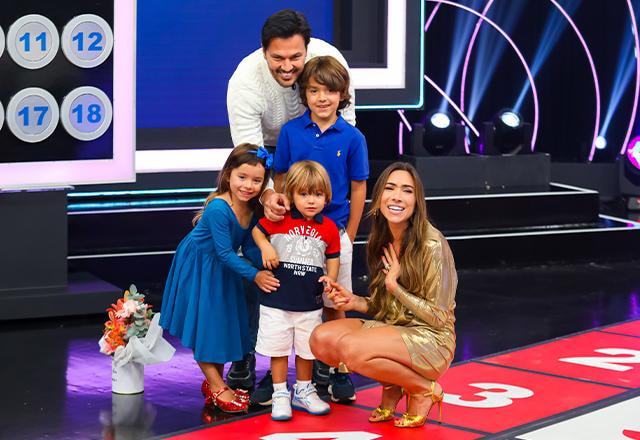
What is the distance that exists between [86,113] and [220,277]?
5.50 feet

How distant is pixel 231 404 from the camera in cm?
419

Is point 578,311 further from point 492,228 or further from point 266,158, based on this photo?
point 266,158

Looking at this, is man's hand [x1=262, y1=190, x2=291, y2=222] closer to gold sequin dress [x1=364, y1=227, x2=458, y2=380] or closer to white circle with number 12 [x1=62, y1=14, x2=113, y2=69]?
gold sequin dress [x1=364, y1=227, x2=458, y2=380]

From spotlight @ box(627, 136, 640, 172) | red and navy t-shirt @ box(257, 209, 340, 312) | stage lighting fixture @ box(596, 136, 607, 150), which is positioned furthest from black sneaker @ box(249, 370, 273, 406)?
stage lighting fixture @ box(596, 136, 607, 150)

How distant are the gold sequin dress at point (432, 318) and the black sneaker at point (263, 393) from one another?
457 mm

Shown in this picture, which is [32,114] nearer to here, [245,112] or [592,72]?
[245,112]

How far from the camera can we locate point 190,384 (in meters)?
4.58

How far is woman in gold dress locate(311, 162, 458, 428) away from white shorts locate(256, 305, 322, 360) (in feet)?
0.21

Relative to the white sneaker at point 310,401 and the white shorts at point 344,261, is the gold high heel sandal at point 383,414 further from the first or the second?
the white shorts at point 344,261

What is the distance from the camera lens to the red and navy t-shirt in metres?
4.11

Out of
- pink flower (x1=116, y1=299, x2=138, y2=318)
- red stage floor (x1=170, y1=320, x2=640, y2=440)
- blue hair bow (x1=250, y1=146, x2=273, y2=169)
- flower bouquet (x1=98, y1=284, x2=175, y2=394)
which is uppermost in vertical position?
blue hair bow (x1=250, y1=146, x2=273, y2=169)

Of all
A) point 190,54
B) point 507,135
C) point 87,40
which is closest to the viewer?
point 87,40

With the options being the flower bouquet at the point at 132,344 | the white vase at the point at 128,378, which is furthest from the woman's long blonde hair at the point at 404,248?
the white vase at the point at 128,378


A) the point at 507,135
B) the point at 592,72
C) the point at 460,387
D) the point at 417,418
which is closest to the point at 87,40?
the point at 460,387
